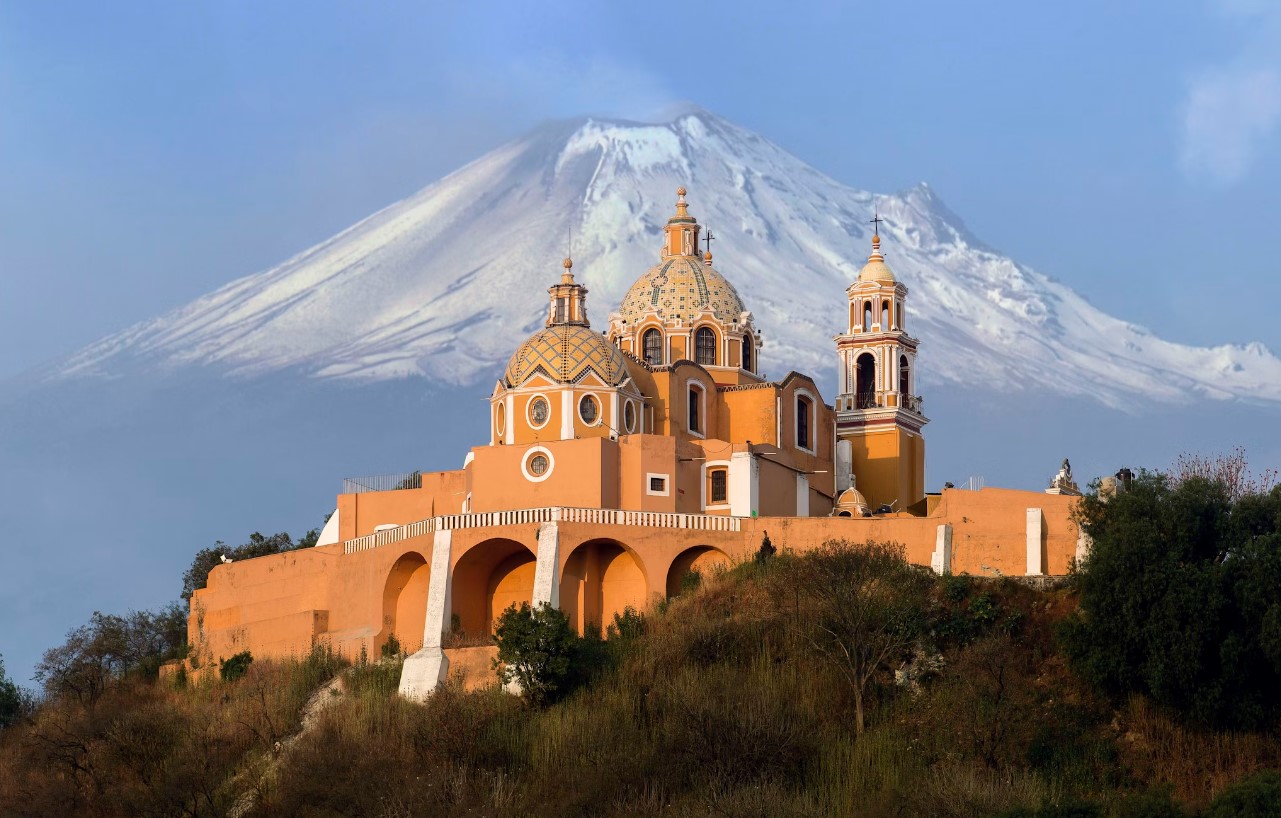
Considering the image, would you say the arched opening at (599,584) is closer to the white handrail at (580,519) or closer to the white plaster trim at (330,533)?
the white handrail at (580,519)

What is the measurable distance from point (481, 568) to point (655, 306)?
1098cm

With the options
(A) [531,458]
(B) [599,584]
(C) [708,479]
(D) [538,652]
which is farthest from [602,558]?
(D) [538,652]

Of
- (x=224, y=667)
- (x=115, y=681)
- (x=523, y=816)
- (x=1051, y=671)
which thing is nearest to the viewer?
(x=523, y=816)

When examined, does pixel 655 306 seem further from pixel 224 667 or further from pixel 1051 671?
pixel 1051 671

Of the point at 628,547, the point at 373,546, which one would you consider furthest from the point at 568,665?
the point at 373,546

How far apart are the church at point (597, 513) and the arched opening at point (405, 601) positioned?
0.04m

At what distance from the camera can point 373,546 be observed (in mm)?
53719

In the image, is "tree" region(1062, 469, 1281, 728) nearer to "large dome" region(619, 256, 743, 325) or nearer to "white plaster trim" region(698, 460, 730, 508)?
"white plaster trim" region(698, 460, 730, 508)

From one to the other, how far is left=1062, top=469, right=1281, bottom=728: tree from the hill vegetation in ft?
0.15

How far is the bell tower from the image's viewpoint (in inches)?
2410

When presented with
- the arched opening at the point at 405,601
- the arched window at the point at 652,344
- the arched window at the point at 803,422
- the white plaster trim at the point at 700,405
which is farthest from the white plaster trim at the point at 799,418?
the arched opening at the point at 405,601

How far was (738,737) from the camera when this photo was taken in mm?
43875

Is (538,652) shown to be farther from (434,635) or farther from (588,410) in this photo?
(588,410)

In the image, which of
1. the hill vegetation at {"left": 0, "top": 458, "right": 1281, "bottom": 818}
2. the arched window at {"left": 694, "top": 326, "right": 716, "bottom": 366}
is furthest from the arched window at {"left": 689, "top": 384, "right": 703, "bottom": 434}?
the hill vegetation at {"left": 0, "top": 458, "right": 1281, "bottom": 818}
